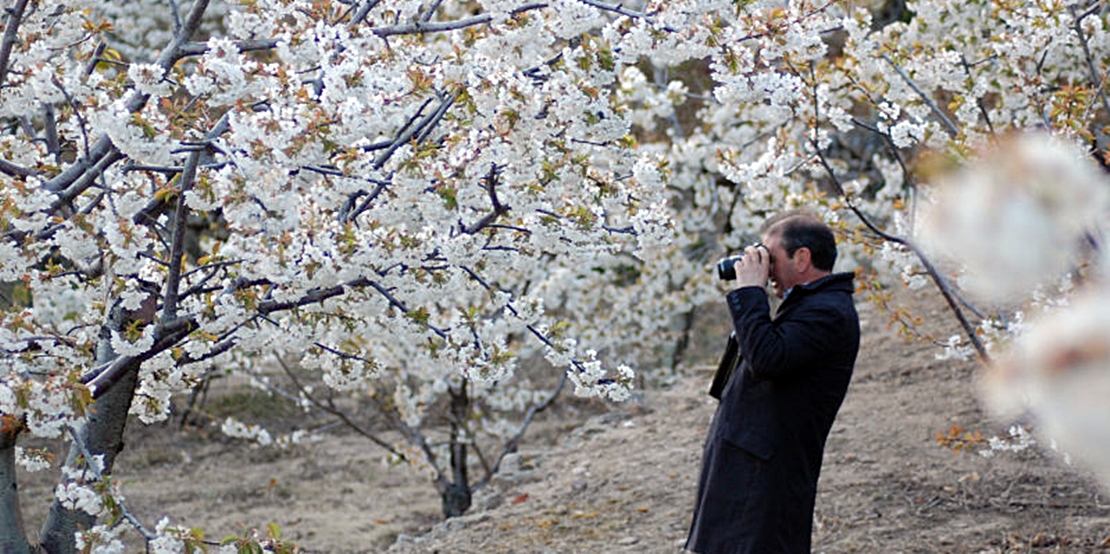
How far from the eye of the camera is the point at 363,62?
10.7 ft

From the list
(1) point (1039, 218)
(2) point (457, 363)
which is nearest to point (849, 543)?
(2) point (457, 363)

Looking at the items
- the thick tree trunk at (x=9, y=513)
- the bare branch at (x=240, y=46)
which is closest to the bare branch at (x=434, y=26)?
the bare branch at (x=240, y=46)

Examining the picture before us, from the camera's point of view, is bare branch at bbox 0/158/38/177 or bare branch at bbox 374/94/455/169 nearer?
bare branch at bbox 0/158/38/177

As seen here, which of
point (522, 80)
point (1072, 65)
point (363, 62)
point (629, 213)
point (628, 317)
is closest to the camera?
point (522, 80)

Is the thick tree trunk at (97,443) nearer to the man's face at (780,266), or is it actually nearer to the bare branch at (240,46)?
the bare branch at (240,46)

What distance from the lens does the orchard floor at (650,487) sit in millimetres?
5273

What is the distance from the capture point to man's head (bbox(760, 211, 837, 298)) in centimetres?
342

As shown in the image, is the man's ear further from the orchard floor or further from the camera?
the orchard floor

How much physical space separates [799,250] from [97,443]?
6.83 ft

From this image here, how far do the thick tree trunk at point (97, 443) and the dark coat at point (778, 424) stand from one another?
5.55ft

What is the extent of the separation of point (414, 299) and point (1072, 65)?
198 inches

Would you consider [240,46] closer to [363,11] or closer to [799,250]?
[363,11]

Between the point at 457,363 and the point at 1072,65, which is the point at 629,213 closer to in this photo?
the point at 457,363

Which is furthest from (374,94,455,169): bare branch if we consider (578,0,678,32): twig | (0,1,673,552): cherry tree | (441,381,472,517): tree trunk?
(441,381,472,517): tree trunk
